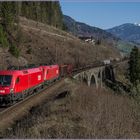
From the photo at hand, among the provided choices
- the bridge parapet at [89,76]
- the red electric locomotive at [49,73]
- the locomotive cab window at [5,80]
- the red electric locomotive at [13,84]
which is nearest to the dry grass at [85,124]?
the red electric locomotive at [13,84]

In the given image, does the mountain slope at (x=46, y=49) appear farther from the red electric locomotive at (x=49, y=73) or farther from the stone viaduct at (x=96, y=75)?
the red electric locomotive at (x=49, y=73)

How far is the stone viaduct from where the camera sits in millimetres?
67150

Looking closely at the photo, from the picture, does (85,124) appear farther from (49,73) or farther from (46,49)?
(46,49)

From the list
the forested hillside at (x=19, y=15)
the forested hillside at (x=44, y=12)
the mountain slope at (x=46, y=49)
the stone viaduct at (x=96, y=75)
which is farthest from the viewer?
the forested hillside at (x=44, y=12)

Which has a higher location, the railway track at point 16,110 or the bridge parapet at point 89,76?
the railway track at point 16,110

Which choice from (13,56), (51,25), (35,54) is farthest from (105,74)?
(13,56)

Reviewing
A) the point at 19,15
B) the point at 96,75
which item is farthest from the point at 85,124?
the point at 19,15

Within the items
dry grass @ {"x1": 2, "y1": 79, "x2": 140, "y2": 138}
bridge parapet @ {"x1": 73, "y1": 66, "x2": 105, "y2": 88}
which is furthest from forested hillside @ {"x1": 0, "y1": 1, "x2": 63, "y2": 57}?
dry grass @ {"x1": 2, "y1": 79, "x2": 140, "y2": 138}

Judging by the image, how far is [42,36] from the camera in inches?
4518

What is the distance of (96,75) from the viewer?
290 ft

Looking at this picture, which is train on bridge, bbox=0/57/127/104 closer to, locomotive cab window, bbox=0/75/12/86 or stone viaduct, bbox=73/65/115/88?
locomotive cab window, bbox=0/75/12/86

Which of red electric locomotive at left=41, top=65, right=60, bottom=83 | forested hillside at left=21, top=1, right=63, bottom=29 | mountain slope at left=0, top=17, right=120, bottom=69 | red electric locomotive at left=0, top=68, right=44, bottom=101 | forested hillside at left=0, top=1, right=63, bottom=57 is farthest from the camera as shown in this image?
forested hillside at left=21, top=1, right=63, bottom=29

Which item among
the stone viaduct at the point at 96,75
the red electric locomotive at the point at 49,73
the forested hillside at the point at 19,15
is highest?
the forested hillside at the point at 19,15

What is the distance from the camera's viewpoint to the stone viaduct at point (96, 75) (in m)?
67.2
